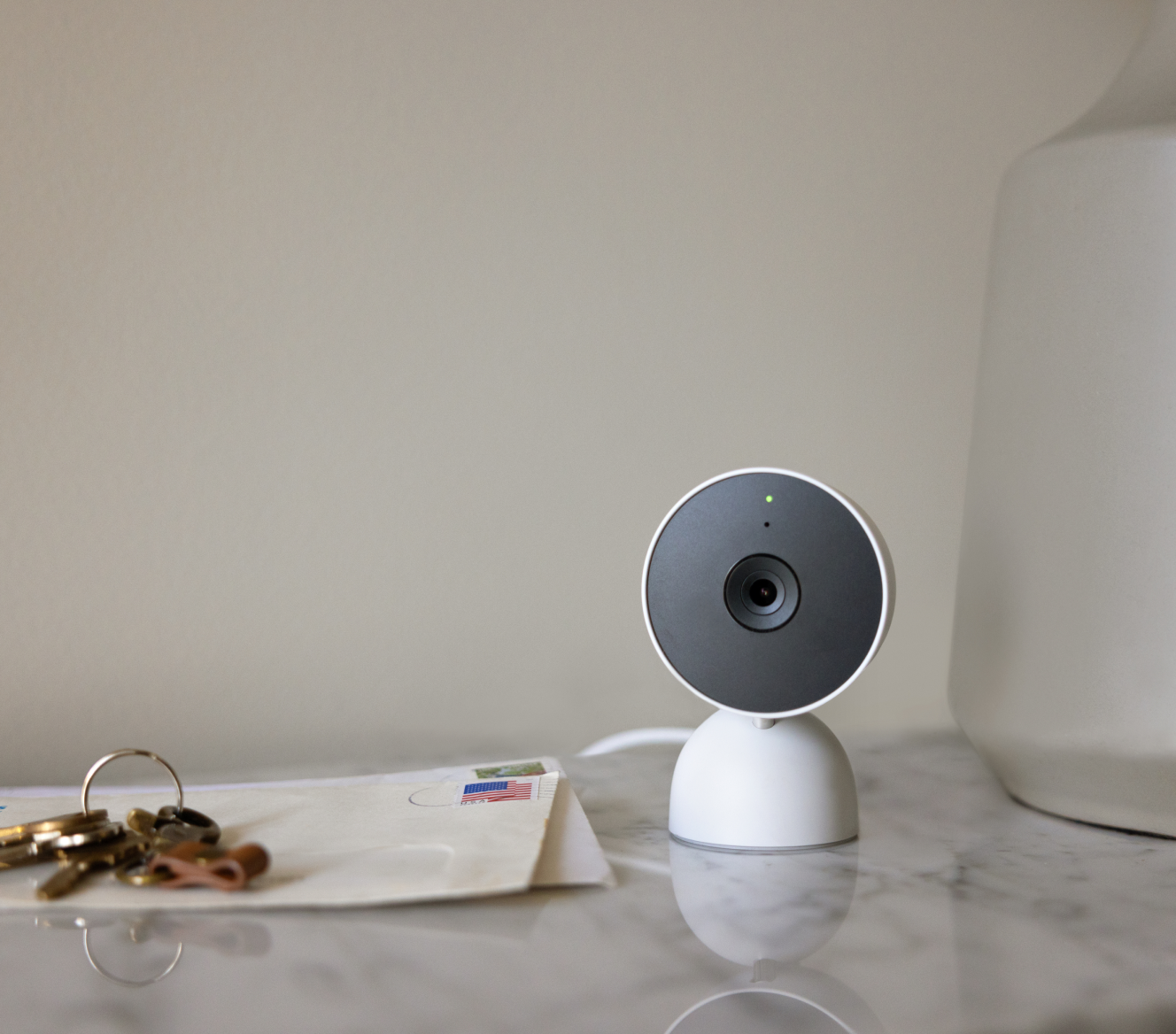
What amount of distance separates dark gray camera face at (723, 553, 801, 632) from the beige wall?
1.04 feet

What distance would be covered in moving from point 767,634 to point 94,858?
352 mm

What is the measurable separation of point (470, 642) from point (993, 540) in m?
0.41

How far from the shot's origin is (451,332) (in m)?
0.82

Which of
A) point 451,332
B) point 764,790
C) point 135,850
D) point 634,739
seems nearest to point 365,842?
A: point 135,850

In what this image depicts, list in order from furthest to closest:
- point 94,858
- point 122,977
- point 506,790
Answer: point 506,790
point 94,858
point 122,977

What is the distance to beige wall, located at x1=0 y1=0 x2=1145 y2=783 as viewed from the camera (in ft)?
2.48

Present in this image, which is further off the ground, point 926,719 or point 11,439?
point 11,439

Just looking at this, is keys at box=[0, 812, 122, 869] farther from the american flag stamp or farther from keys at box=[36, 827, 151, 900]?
the american flag stamp

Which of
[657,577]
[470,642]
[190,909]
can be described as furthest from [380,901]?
[470,642]

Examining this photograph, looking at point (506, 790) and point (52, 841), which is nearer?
point (52, 841)

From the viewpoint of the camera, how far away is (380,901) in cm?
44

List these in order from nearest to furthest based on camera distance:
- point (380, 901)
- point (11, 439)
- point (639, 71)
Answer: point (380, 901) < point (11, 439) < point (639, 71)

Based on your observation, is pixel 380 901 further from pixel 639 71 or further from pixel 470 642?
pixel 639 71

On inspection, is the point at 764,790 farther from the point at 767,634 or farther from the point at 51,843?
the point at 51,843
